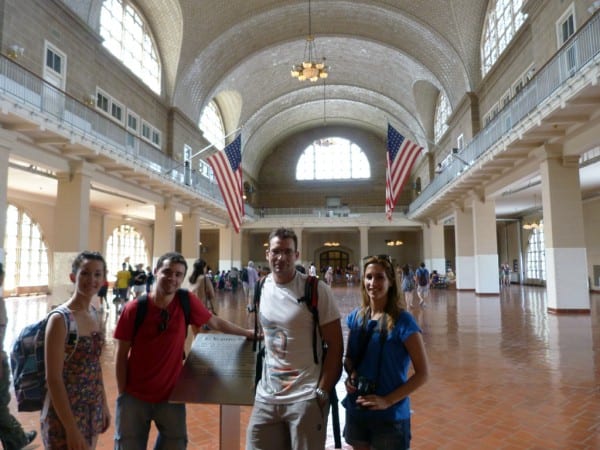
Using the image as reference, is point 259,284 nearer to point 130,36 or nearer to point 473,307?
point 473,307

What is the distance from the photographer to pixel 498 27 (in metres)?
16.1

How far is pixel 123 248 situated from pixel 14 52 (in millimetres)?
17727

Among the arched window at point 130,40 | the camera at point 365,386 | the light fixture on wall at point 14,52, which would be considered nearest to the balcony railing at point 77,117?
the light fixture on wall at point 14,52

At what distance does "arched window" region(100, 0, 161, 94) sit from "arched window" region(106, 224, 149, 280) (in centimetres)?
1054

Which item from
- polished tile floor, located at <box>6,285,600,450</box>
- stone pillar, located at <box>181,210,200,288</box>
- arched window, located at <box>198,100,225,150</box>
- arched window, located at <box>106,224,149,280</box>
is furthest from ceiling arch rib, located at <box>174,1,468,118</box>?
polished tile floor, located at <box>6,285,600,450</box>

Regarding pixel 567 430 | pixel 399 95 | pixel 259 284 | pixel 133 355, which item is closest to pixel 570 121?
pixel 567 430

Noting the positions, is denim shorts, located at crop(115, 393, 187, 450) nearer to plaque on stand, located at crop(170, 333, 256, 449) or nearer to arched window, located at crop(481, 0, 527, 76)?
plaque on stand, located at crop(170, 333, 256, 449)

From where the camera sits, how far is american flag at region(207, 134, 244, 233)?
35.4 feet

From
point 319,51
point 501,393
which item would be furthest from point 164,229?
point 501,393

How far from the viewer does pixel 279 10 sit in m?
20.9

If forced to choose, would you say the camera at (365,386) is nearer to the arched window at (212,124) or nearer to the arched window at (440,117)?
the arched window at (440,117)

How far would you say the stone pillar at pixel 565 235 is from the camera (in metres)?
11.0

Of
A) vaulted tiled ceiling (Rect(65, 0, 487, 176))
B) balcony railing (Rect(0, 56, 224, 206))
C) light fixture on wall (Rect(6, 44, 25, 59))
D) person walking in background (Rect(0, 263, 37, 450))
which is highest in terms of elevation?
vaulted tiled ceiling (Rect(65, 0, 487, 176))

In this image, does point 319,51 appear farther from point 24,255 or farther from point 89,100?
point 24,255
